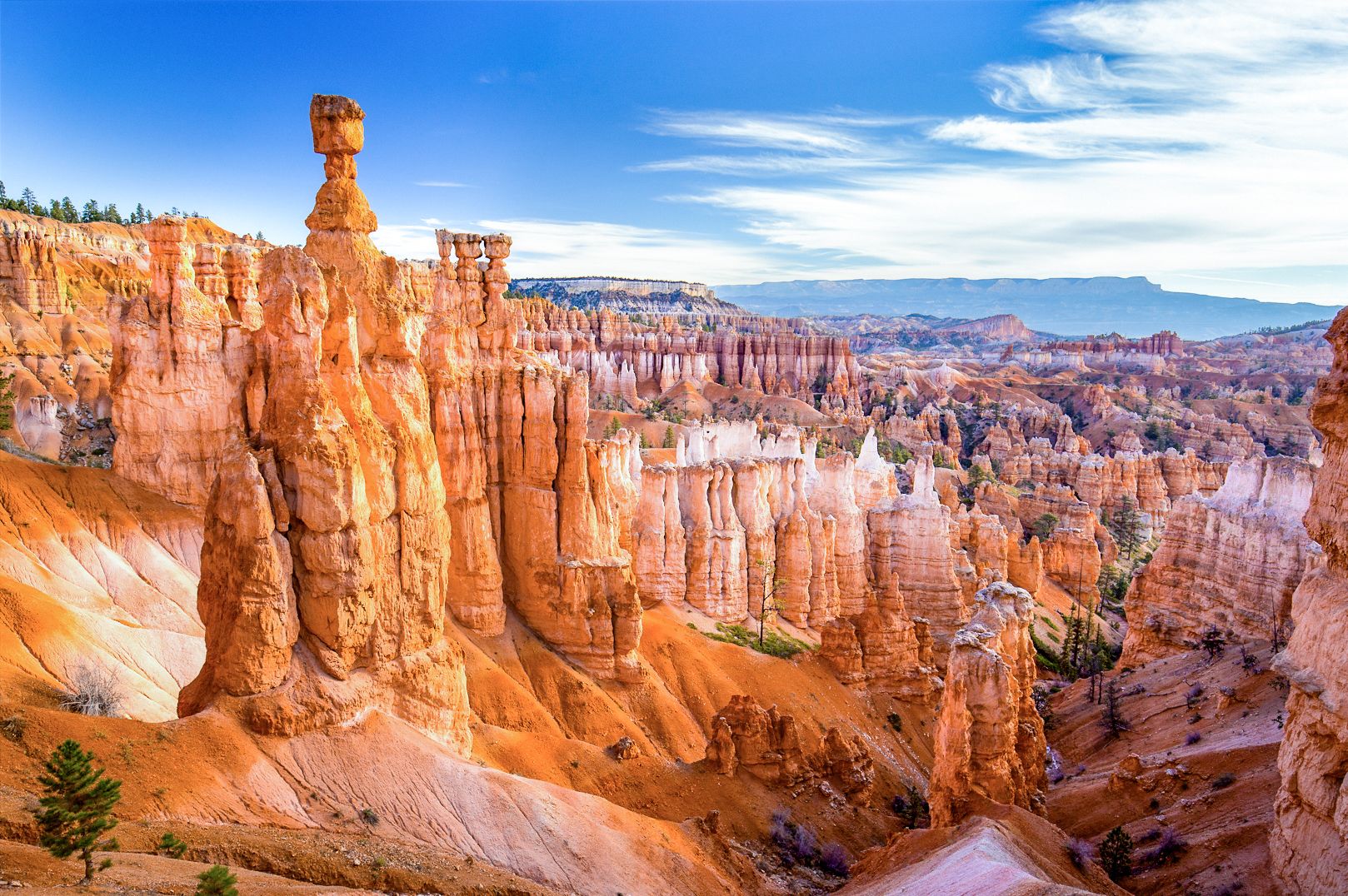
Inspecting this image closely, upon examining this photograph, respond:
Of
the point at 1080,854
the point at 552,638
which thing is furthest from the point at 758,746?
the point at 1080,854

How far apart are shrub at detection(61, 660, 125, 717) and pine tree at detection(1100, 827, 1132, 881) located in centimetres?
2335

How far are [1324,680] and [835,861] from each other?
13679 millimetres

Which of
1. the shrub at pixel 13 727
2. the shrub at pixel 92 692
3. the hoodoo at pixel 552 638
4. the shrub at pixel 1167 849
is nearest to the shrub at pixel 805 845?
the hoodoo at pixel 552 638

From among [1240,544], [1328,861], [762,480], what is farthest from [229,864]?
[1240,544]

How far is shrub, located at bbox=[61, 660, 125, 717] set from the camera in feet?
61.2

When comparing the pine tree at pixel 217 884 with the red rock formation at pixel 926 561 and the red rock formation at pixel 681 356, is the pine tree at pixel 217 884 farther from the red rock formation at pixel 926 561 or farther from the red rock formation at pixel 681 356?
the red rock formation at pixel 681 356

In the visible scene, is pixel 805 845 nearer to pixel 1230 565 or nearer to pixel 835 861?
pixel 835 861

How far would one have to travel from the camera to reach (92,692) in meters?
19.7

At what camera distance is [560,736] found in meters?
24.7

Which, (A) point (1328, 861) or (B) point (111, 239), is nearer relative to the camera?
(A) point (1328, 861)

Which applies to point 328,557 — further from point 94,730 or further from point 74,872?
point 74,872

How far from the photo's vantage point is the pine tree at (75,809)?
9.73m

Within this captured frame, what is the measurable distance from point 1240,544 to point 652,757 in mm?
30247

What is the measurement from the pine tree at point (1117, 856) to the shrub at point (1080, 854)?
37cm
